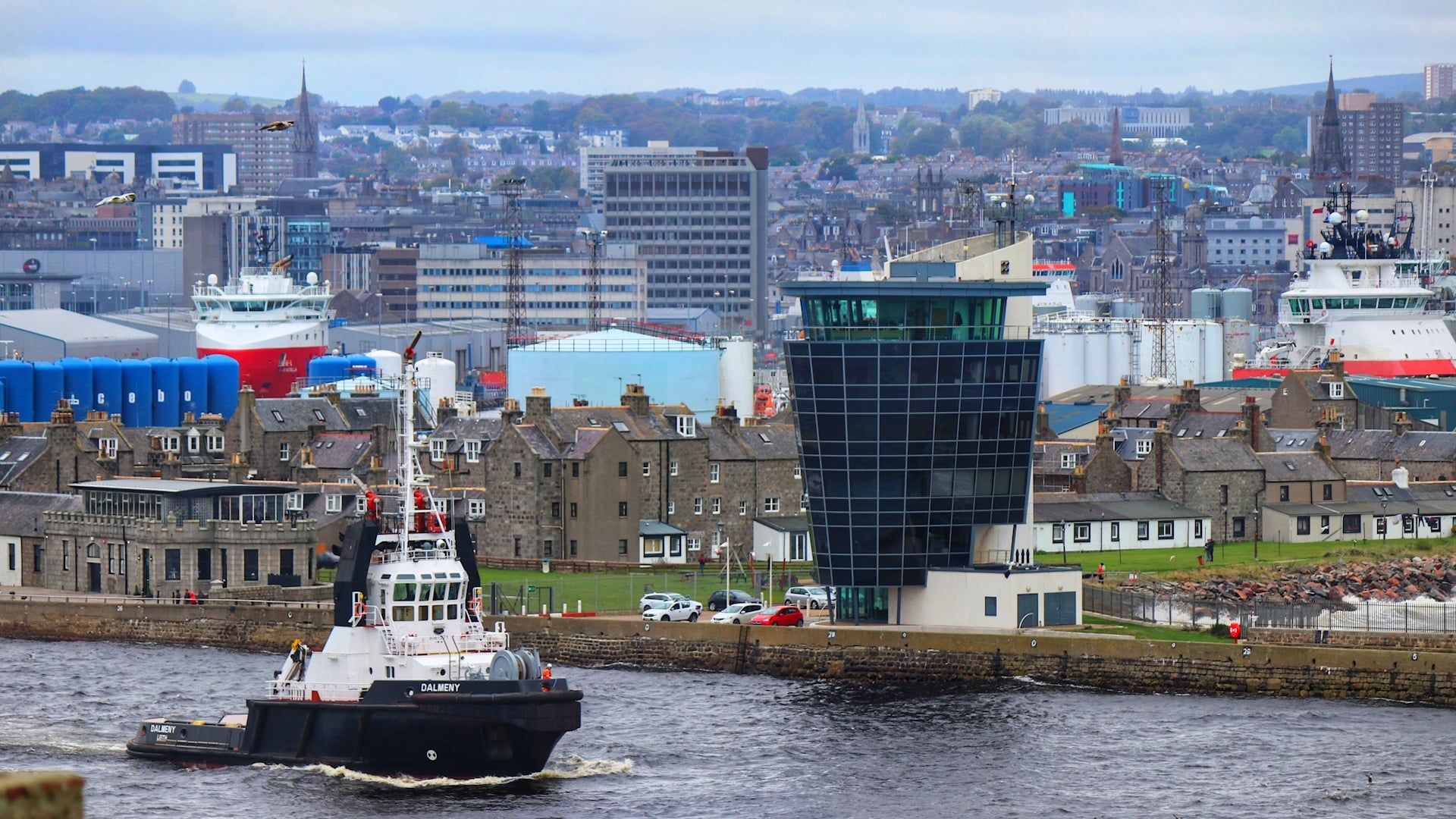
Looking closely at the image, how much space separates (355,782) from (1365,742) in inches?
991

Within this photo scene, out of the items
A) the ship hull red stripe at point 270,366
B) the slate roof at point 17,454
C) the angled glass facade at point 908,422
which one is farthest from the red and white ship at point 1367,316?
the slate roof at point 17,454

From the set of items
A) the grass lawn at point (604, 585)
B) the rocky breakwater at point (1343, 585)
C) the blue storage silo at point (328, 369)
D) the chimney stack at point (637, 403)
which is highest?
the chimney stack at point (637, 403)

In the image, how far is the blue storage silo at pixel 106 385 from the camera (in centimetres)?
15375

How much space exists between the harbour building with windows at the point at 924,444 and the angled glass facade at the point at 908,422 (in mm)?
45

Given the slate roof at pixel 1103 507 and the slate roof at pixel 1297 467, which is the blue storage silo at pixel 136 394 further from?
the slate roof at pixel 1297 467

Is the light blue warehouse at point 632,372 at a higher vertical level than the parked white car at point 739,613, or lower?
higher

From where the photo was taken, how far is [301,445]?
118 m

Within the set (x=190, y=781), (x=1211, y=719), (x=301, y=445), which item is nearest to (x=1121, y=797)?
(x=1211, y=719)

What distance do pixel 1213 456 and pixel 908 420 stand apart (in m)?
28.2

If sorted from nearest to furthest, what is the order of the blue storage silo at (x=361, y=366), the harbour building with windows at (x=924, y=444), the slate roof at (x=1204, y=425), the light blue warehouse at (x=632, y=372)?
the harbour building with windows at (x=924, y=444) < the slate roof at (x=1204, y=425) < the light blue warehouse at (x=632, y=372) < the blue storage silo at (x=361, y=366)

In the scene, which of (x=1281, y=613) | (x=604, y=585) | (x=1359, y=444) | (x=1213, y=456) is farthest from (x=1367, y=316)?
(x=1281, y=613)

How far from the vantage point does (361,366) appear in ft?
573

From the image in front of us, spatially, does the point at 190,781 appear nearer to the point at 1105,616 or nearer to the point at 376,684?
the point at 376,684

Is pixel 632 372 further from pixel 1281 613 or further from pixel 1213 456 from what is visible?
pixel 1281 613
